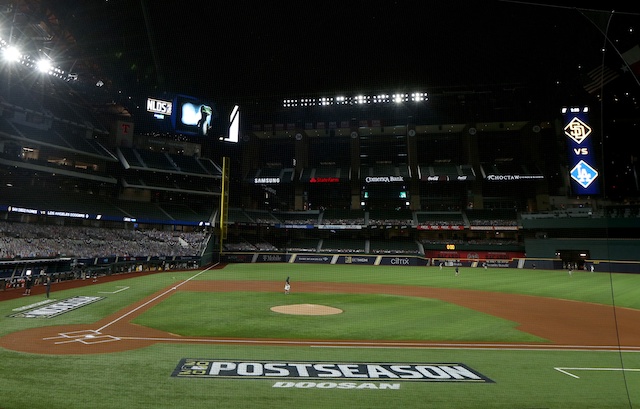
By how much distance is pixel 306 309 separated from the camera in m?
18.9

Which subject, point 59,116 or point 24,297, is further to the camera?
point 59,116

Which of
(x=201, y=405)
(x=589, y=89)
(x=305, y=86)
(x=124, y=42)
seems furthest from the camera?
(x=305, y=86)

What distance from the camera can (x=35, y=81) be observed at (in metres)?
39.2

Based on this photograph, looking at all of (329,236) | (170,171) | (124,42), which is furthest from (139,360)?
(329,236)

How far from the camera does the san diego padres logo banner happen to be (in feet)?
27.7

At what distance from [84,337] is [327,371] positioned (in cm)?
891

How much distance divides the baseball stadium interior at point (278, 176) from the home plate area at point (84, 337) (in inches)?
640

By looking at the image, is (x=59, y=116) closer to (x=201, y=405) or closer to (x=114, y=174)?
(x=114, y=174)

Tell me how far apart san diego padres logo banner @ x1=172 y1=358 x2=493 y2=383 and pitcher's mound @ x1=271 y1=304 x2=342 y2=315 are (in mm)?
8413

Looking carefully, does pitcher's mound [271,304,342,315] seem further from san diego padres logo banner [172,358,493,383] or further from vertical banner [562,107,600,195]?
vertical banner [562,107,600,195]

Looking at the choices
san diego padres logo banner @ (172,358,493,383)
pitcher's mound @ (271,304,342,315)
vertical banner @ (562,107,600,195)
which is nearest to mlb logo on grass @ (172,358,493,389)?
san diego padres logo banner @ (172,358,493,383)

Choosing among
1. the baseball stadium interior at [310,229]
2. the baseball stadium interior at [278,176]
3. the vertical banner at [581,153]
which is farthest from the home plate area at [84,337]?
the baseball stadium interior at [278,176]

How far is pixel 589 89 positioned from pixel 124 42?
101 feet

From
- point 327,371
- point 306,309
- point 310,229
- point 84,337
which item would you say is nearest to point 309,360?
point 327,371
